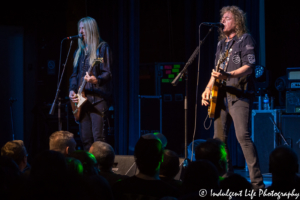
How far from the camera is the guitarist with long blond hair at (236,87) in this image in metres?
3.29

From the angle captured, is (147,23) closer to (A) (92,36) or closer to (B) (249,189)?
(A) (92,36)

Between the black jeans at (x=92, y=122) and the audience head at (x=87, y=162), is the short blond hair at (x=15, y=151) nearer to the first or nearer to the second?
the audience head at (x=87, y=162)

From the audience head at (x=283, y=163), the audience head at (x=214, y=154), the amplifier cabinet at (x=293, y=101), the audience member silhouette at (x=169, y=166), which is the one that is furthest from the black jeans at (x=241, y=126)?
Answer: the amplifier cabinet at (x=293, y=101)

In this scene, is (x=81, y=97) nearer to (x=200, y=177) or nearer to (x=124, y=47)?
(x=124, y=47)

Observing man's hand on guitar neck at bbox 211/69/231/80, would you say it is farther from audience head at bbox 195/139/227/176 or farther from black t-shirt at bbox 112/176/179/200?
black t-shirt at bbox 112/176/179/200

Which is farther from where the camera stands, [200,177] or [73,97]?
[73,97]

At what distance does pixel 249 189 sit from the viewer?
1699 mm

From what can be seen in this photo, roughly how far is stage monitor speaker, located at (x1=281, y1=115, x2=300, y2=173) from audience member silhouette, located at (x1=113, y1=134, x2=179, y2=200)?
9.98 feet

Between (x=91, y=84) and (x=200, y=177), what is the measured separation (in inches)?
103

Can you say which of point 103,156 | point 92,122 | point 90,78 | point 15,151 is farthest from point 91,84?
point 103,156

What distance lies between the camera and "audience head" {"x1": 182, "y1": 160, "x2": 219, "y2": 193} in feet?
5.40

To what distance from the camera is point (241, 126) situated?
3.31 metres

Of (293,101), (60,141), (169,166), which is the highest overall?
(293,101)

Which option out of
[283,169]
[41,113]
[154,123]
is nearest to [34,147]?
[41,113]
